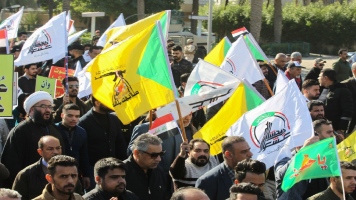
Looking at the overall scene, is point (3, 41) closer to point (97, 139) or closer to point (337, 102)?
point (97, 139)

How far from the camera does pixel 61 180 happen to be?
17.0 feet

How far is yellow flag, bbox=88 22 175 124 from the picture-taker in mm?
6945

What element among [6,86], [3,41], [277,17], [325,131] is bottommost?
[277,17]

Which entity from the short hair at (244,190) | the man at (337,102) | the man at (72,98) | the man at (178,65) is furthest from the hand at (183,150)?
the man at (178,65)

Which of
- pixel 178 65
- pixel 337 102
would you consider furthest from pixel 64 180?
pixel 178 65

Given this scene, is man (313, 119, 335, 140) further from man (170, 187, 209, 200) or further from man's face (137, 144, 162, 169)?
man (170, 187, 209, 200)

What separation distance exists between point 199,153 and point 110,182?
1315 millimetres

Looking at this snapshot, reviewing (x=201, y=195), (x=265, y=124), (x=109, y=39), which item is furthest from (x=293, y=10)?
(x=201, y=195)

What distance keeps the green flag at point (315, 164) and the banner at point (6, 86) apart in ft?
10.9

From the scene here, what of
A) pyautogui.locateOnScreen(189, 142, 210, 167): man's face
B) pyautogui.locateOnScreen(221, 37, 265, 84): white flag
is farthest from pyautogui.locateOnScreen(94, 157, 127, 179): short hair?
pyautogui.locateOnScreen(221, 37, 265, 84): white flag

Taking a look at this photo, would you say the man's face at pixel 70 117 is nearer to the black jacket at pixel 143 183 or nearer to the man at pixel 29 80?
the black jacket at pixel 143 183

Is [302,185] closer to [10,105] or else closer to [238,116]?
[238,116]

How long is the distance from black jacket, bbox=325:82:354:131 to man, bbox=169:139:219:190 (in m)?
4.22

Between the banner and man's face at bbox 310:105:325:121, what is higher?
the banner
